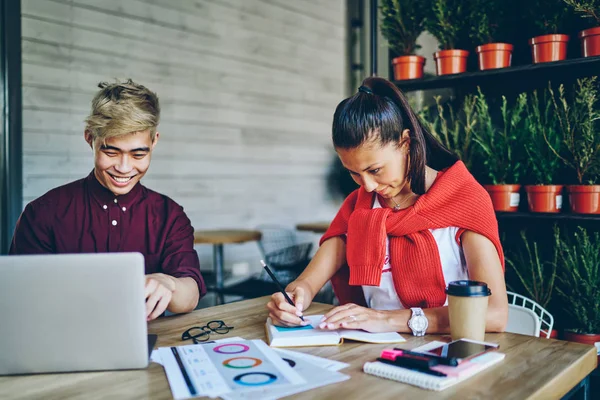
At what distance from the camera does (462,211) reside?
1.70m

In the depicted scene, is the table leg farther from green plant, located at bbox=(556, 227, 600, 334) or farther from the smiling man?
green plant, located at bbox=(556, 227, 600, 334)

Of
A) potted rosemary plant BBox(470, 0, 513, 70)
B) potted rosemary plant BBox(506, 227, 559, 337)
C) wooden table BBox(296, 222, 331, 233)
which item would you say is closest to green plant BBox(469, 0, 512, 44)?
potted rosemary plant BBox(470, 0, 513, 70)

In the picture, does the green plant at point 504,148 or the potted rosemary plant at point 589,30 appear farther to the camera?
the green plant at point 504,148

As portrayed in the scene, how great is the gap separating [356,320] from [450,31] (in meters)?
1.94

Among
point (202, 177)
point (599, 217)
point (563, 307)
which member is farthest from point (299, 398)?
point (202, 177)

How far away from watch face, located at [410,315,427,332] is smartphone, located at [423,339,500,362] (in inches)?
5.9

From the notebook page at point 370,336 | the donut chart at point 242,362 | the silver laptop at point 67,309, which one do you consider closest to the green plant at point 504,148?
the notebook page at point 370,336

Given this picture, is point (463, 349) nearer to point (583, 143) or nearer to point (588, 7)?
point (583, 143)

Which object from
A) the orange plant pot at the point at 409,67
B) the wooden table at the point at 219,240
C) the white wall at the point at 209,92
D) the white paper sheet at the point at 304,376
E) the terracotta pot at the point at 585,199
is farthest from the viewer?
the wooden table at the point at 219,240

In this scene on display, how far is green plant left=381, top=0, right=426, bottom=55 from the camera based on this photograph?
2977 millimetres

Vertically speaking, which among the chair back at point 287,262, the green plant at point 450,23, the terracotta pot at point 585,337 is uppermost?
the green plant at point 450,23

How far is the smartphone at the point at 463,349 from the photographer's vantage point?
1188 mm

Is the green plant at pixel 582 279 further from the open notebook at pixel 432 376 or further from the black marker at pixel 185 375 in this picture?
the black marker at pixel 185 375

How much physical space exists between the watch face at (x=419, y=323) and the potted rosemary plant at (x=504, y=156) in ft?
4.46
